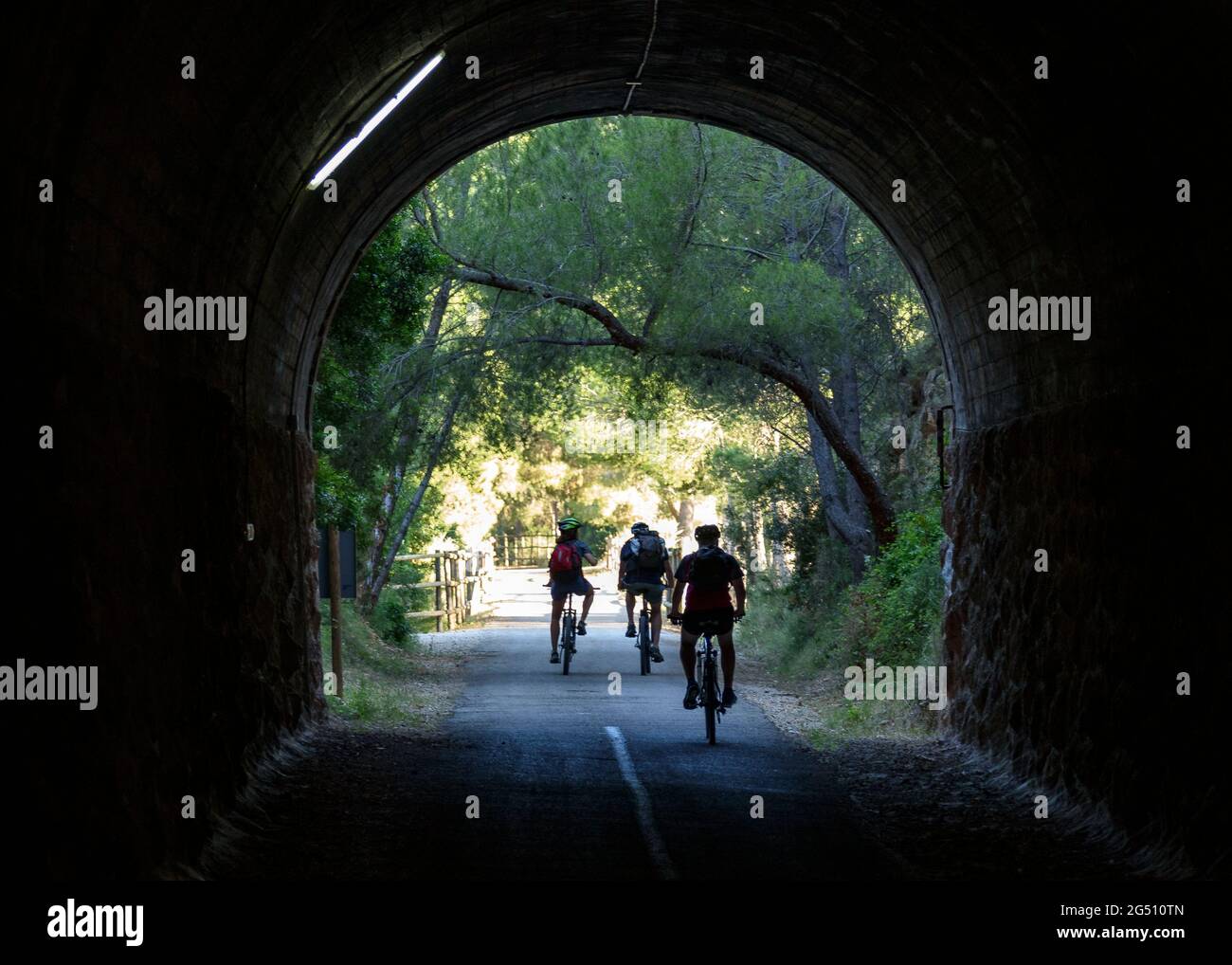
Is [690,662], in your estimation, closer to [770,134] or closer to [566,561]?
[770,134]

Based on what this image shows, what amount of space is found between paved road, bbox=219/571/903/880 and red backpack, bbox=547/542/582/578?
3.16 metres

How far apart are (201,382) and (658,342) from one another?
11.2 meters

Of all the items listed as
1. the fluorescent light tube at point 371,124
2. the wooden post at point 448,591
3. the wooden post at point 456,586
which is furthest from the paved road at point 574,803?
the wooden post at point 456,586

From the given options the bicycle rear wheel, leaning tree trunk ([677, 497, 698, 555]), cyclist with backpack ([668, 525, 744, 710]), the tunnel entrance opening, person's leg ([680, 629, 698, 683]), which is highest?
the tunnel entrance opening

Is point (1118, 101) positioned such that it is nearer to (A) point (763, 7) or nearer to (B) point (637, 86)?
(A) point (763, 7)

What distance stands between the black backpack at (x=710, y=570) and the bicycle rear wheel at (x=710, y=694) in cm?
72

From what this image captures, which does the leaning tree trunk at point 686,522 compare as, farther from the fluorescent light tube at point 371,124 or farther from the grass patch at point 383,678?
the fluorescent light tube at point 371,124

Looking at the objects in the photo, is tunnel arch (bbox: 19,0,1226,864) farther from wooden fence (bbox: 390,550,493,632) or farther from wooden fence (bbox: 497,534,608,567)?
wooden fence (bbox: 497,534,608,567)

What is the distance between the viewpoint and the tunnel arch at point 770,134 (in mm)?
7301

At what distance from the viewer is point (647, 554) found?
764 inches

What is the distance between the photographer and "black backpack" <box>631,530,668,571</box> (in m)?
19.4

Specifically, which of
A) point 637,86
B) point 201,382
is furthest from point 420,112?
point 201,382

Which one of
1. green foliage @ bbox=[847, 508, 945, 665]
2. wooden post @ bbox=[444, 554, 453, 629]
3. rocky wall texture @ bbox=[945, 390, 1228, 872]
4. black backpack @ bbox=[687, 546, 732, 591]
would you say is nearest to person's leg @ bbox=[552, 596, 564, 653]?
green foliage @ bbox=[847, 508, 945, 665]

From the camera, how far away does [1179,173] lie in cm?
845
